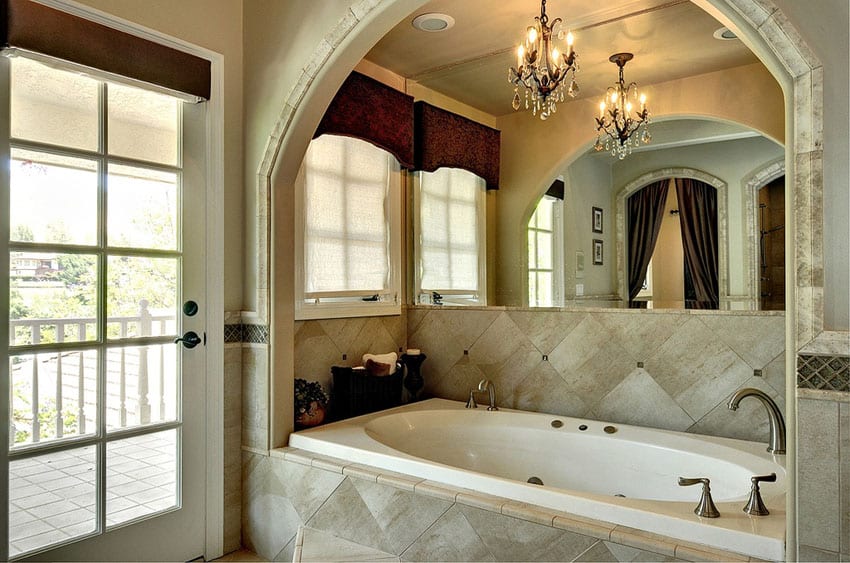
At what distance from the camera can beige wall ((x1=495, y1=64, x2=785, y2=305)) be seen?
267cm

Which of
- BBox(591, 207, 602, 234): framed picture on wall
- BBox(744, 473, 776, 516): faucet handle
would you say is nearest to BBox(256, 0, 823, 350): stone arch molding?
BBox(744, 473, 776, 516): faucet handle

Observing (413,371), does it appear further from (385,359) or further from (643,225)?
(643,225)

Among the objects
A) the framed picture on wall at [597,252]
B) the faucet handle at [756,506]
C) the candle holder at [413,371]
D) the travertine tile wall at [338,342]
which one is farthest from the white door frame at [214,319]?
the faucet handle at [756,506]

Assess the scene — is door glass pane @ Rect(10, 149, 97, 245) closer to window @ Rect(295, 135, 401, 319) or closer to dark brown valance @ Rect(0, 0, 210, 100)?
dark brown valance @ Rect(0, 0, 210, 100)

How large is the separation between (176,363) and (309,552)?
39.5 inches

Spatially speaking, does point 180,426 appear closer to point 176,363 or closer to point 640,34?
point 176,363

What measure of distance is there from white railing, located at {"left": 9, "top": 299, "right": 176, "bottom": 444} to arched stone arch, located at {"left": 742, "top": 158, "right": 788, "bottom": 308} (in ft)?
8.27

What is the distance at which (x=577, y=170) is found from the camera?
125 inches

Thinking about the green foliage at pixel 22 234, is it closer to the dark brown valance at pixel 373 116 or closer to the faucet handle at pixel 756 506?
the dark brown valance at pixel 373 116

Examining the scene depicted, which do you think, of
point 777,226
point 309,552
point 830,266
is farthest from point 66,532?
point 777,226

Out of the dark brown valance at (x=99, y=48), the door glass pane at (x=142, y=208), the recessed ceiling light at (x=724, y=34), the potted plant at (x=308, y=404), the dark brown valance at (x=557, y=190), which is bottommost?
the potted plant at (x=308, y=404)

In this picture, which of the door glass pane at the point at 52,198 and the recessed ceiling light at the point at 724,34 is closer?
the door glass pane at the point at 52,198

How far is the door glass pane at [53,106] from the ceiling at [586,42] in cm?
150

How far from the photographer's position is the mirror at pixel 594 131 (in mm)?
2668
